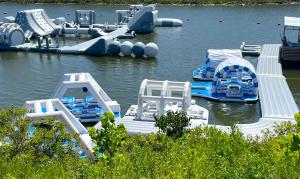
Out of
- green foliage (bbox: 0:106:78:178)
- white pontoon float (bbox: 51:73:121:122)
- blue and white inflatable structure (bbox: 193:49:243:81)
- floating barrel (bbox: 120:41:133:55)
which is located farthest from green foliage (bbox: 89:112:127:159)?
Answer: floating barrel (bbox: 120:41:133:55)

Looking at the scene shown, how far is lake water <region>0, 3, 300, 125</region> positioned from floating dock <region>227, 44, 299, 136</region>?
0.89m

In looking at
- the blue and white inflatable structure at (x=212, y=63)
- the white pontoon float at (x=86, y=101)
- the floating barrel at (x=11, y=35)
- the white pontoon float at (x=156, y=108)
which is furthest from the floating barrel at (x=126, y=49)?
the white pontoon float at (x=156, y=108)

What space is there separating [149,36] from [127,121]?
25659 millimetres

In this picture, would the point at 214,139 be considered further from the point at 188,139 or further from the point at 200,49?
the point at 200,49

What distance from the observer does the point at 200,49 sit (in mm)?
40188

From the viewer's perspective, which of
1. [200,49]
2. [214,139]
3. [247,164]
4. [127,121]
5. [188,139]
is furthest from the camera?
[200,49]

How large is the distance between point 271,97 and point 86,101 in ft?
33.8

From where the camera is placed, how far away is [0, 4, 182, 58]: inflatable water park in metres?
38.0

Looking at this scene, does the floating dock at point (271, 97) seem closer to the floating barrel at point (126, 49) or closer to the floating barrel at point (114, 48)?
the floating barrel at point (126, 49)

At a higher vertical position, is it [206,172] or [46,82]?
[206,172]

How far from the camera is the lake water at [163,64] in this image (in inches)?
1072

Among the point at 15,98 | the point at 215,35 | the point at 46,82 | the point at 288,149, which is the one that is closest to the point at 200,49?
the point at 215,35

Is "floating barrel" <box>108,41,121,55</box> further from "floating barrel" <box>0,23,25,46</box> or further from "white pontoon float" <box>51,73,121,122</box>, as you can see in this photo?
"white pontoon float" <box>51,73,121,122</box>

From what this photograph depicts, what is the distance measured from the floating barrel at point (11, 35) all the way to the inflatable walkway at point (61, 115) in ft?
69.7
